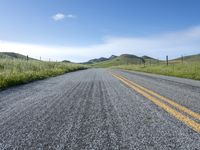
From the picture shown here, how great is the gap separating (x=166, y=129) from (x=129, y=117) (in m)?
0.74

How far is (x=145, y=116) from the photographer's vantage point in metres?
3.30

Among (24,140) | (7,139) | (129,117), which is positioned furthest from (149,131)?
(7,139)

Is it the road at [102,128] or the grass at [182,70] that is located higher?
the grass at [182,70]

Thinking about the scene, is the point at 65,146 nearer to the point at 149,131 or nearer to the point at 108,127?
the point at 108,127

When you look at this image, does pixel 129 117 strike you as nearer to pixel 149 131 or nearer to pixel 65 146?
pixel 149 131

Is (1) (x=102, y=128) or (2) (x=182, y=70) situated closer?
(1) (x=102, y=128)

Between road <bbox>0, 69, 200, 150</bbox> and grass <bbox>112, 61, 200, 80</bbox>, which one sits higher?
grass <bbox>112, 61, 200, 80</bbox>

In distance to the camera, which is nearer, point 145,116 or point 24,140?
point 24,140

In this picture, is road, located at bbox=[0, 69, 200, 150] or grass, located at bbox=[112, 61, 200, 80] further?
grass, located at bbox=[112, 61, 200, 80]

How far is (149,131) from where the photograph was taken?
2568mm

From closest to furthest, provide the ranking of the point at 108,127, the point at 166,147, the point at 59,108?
the point at 166,147 < the point at 108,127 < the point at 59,108

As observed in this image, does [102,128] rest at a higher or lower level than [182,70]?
lower

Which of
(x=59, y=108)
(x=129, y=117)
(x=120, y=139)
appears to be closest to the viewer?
(x=120, y=139)

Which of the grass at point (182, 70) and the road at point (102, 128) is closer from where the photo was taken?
the road at point (102, 128)
